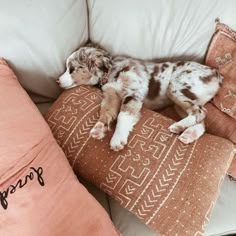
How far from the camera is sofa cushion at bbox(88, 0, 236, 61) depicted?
155 centimetres

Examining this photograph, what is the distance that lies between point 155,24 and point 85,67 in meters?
0.39

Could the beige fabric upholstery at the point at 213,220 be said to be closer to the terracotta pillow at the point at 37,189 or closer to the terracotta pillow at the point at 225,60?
the terracotta pillow at the point at 37,189

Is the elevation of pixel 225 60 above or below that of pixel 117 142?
above

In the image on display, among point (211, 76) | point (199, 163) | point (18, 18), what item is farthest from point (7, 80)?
point (211, 76)

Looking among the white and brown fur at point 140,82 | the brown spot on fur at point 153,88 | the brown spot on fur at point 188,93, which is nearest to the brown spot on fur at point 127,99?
the white and brown fur at point 140,82

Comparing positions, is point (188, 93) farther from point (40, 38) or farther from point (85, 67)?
point (40, 38)

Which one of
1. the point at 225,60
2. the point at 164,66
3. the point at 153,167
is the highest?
the point at 225,60

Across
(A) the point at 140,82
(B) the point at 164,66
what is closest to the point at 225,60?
(B) the point at 164,66

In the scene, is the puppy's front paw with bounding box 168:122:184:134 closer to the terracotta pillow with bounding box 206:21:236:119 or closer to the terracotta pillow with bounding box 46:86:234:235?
the terracotta pillow with bounding box 46:86:234:235

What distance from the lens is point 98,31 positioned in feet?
5.29

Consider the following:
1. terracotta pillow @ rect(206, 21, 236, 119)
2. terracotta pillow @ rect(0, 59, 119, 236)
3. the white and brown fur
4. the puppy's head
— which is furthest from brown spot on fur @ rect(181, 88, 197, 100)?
terracotta pillow @ rect(0, 59, 119, 236)

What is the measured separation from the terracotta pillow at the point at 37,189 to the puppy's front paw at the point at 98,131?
23 cm

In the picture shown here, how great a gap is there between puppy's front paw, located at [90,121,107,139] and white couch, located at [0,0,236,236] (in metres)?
0.21

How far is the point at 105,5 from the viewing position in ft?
5.10
